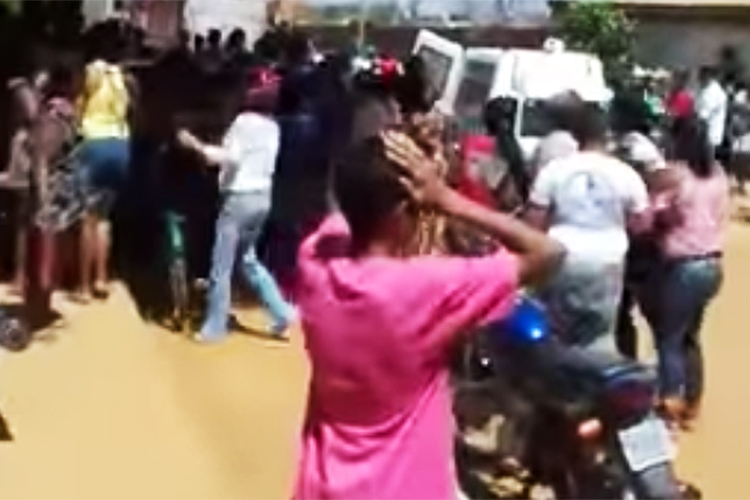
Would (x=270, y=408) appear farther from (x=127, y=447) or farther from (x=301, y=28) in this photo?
(x=301, y=28)

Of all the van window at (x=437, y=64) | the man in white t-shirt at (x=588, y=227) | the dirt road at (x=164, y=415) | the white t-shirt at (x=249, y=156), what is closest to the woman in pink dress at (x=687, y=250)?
the dirt road at (x=164, y=415)

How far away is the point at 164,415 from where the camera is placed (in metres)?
8.79

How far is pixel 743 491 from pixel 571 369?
1645 millimetres

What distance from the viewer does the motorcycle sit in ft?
20.7

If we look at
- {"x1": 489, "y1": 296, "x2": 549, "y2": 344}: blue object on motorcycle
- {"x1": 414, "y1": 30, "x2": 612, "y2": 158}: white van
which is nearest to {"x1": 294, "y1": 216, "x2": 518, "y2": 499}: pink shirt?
{"x1": 489, "y1": 296, "x2": 549, "y2": 344}: blue object on motorcycle

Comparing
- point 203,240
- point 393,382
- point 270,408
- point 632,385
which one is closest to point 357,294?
point 393,382

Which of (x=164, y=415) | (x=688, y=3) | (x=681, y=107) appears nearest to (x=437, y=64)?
(x=681, y=107)

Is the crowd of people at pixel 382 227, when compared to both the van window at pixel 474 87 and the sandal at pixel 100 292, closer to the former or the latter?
the sandal at pixel 100 292

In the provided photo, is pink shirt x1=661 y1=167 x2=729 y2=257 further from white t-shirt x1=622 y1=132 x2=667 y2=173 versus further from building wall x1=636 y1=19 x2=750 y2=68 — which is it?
building wall x1=636 y1=19 x2=750 y2=68

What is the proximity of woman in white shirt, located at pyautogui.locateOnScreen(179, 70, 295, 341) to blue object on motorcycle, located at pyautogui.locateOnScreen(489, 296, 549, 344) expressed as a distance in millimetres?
3717

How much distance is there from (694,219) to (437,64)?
6694 millimetres

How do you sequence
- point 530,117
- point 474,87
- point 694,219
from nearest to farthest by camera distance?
point 694,219
point 530,117
point 474,87

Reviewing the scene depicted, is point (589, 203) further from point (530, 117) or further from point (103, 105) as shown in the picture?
point (530, 117)

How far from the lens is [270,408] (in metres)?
9.07
